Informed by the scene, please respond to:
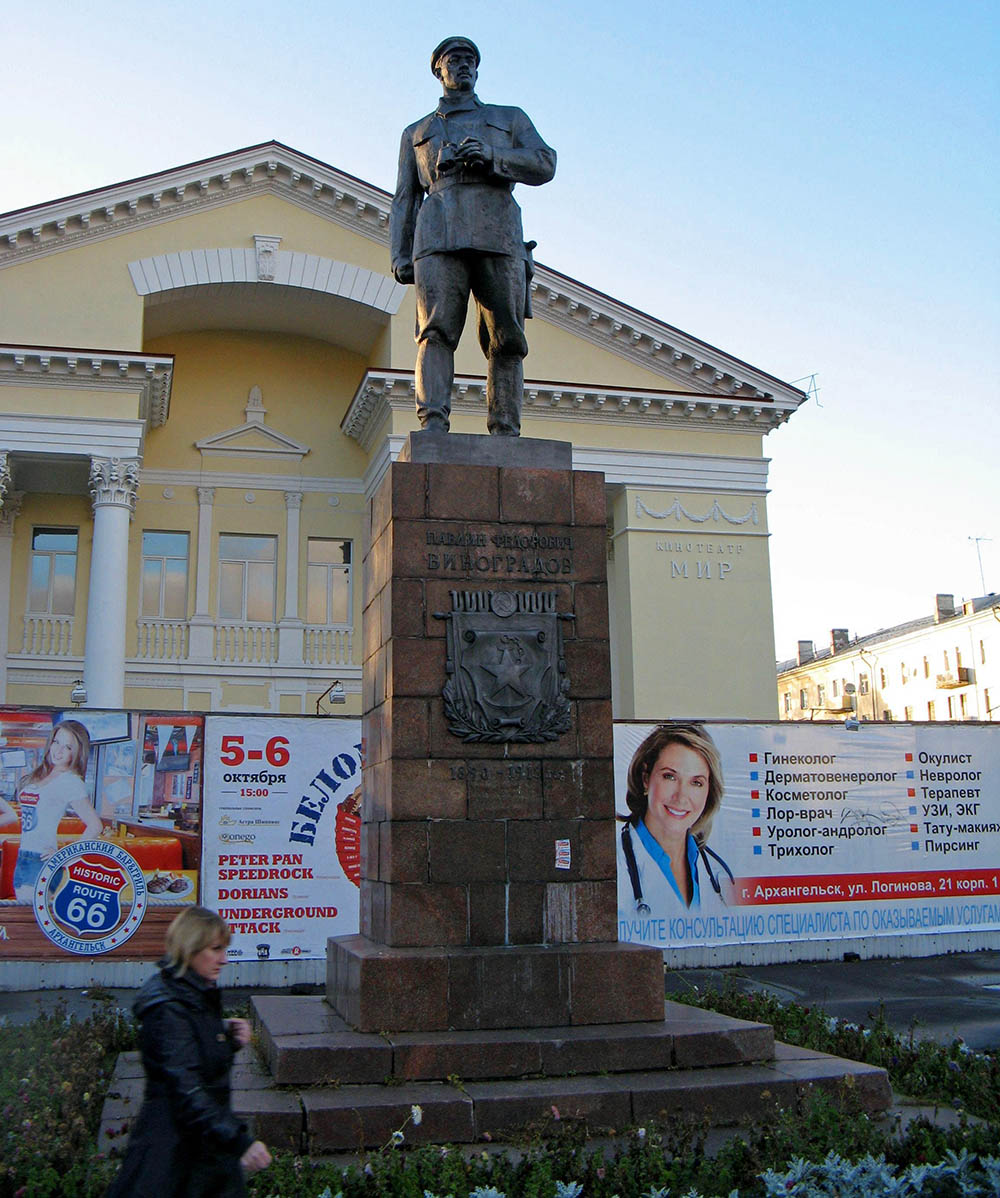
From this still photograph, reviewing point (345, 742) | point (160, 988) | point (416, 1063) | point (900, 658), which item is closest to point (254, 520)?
point (345, 742)

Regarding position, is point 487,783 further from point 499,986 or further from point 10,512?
point 10,512

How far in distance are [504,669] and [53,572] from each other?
25040mm

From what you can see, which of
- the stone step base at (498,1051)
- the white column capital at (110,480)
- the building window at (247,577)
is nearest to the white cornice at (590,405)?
the building window at (247,577)

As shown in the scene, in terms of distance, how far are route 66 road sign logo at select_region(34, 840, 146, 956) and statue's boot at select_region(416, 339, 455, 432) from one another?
7753 mm

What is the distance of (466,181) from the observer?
28.0 ft

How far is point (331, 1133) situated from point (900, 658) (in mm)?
78488

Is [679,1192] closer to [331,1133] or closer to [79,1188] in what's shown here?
[331,1133]

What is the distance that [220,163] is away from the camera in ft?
→ 95.5

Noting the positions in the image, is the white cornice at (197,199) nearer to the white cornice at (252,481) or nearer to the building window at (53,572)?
the white cornice at (252,481)

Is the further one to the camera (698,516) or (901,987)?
(698,516)

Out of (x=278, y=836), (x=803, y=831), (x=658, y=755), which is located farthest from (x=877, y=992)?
(x=278, y=836)

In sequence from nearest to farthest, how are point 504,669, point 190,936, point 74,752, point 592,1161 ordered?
point 190,936
point 592,1161
point 504,669
point 74,752

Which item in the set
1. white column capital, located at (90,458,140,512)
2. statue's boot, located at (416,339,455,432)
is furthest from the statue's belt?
white column capital, located at (90,458,140,512)

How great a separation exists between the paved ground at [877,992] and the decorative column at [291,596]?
16789 mm
